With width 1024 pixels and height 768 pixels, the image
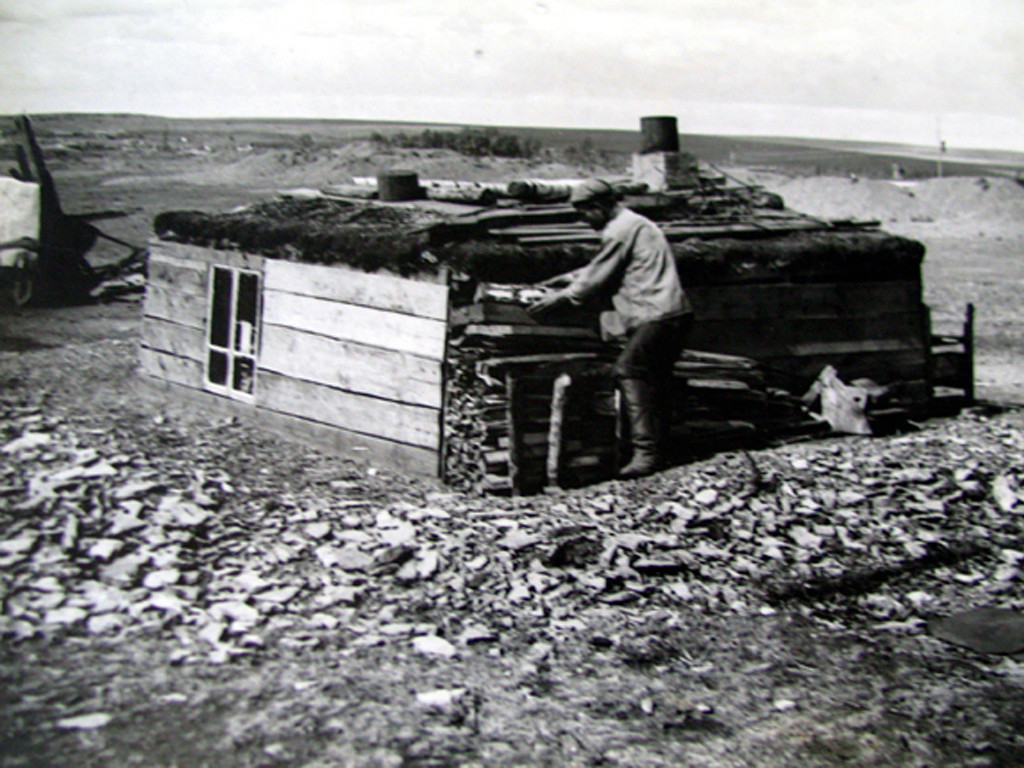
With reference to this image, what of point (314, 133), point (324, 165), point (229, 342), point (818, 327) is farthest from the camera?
point (324, 165)

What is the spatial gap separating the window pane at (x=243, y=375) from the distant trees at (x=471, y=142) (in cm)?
244

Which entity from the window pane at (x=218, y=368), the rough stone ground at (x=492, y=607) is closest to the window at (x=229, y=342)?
the window pane at (x=218, y=368)

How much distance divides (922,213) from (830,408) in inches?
775

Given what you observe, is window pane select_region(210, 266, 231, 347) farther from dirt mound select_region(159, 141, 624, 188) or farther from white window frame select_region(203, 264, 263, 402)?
dirt mound select_region(159, 141, 624, 188)

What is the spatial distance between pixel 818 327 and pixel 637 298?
2533mm

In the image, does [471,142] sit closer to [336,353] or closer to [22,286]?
[336,353]

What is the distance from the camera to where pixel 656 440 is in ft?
21.6

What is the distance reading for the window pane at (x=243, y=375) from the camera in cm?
845

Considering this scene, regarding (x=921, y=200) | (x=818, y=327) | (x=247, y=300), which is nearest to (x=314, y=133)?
(x=247, y=300)

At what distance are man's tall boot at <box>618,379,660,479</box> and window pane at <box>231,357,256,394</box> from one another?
12.0ft

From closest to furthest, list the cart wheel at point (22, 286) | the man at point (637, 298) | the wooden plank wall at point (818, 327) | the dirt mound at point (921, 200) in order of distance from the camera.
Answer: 1. the man at point (637, 298)
2. the cart wheel at point (22, 286)
3. the wooden plank wall at point (818, 327)
4. the dirt mound at point (921, 200)

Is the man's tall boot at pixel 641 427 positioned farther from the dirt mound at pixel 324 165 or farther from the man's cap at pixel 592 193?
the dirt mound at pixel 324 165

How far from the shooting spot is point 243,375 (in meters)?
8.55

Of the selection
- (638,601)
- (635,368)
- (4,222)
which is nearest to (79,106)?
(4,222)
